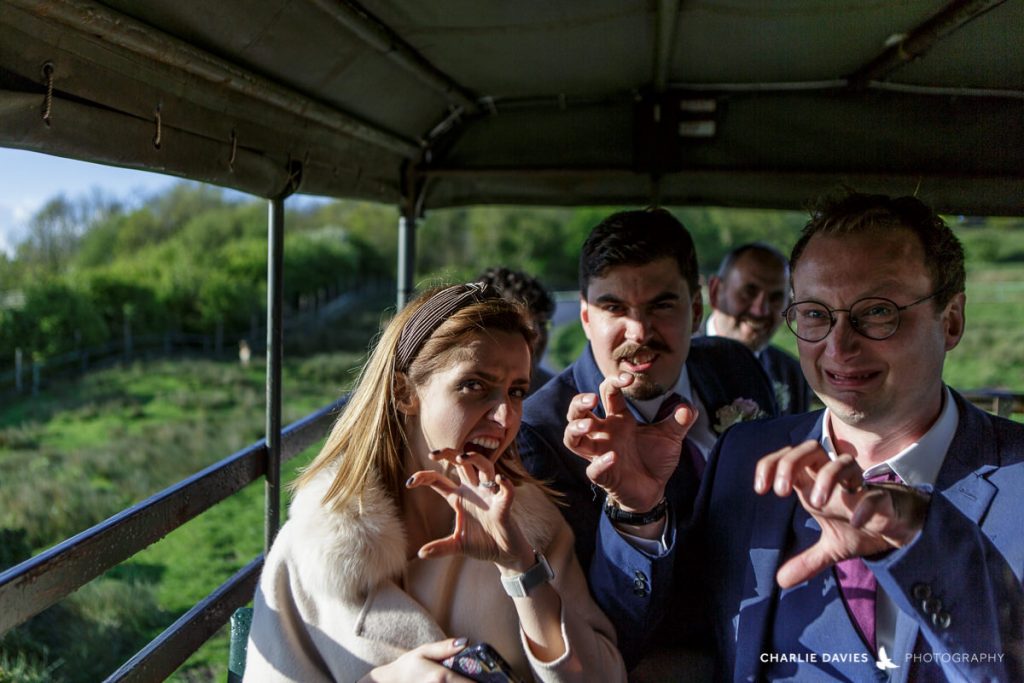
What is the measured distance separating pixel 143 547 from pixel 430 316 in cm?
101

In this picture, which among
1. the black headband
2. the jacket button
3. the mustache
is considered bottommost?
the jacket button

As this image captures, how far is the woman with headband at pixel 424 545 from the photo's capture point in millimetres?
1493

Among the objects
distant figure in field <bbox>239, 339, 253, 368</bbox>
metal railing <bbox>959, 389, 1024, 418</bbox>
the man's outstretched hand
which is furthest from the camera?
distant figure in field <bbox>239, 339, 253, 368</bbox>

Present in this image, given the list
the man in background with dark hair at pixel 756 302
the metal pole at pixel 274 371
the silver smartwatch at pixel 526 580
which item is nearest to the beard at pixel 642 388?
the silver smartwatch at pixel 526 580

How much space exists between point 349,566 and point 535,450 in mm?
567

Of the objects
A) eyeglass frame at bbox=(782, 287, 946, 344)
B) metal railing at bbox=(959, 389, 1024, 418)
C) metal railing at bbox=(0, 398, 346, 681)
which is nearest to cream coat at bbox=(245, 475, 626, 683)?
metal railing at bbox=(0, 398, 346, 681)

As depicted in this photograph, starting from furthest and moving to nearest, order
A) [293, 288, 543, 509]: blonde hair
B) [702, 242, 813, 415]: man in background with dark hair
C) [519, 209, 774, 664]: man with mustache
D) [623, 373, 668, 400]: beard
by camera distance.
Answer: [702, 242, 813, 415]: man in background with dark hair
[623, 373, 668, 400]: beard
[293, 288, 543, 509]: blonde hair
[519, 209, 774, 664]: man with mustache

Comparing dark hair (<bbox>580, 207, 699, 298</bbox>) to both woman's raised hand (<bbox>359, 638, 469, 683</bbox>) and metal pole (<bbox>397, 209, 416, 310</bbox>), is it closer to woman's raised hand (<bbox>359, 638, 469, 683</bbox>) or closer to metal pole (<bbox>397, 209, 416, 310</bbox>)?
woman's raised hand (<bbox>359, 638, 469, 683</bbox>)

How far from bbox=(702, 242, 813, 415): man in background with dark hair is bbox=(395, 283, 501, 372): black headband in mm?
2167

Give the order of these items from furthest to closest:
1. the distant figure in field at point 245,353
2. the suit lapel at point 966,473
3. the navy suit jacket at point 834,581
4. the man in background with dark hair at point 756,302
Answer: the distant figure in field at point 245,353 → the man in background with dark hair at point 756,302 → the suit lapel at point 966,473 → the navy suit jacket at point 834,581

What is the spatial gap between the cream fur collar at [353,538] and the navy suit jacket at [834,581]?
20 cm

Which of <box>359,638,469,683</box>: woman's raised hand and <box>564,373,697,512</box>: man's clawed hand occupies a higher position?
<box>564,373,697,512</box>: man's clawed hand

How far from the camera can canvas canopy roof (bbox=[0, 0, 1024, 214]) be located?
1.64 m

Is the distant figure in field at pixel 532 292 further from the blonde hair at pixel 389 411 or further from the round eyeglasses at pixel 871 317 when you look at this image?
the round eyeglasses at pixel 871 317
